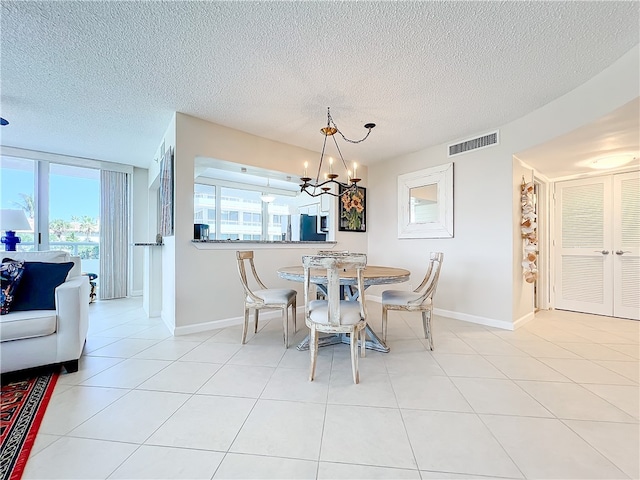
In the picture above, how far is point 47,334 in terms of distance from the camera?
6.42ft

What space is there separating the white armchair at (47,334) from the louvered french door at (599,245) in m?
5.83

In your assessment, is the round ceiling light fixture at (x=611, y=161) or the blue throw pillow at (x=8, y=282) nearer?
the blue throw pillow at (x=8, y=282)

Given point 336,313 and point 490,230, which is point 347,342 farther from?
point 490,230

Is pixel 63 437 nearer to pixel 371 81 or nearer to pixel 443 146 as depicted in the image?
pixel 371 81

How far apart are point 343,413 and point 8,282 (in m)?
2.55

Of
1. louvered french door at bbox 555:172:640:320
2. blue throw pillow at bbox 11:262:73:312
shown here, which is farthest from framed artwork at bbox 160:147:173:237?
louvered french door at bbox 555:172:640:320

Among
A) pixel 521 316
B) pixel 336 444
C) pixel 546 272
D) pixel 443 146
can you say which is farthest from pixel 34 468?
pixel 546 272

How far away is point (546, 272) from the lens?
4152mm

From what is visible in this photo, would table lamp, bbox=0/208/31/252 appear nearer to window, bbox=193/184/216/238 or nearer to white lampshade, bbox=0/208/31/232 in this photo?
white lampshade, bbox=0/208/31/232

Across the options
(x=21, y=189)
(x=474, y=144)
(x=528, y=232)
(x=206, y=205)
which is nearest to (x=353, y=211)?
(x=474, y=144)

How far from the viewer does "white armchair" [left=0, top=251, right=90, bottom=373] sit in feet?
6.04

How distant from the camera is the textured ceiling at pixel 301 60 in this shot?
5.37ft

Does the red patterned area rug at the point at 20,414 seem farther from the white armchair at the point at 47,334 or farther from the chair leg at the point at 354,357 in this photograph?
the chair leg at the point at 354,357

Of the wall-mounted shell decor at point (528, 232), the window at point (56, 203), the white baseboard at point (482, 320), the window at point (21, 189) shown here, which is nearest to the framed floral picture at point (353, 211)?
the white baseboard at point (482, 320)
